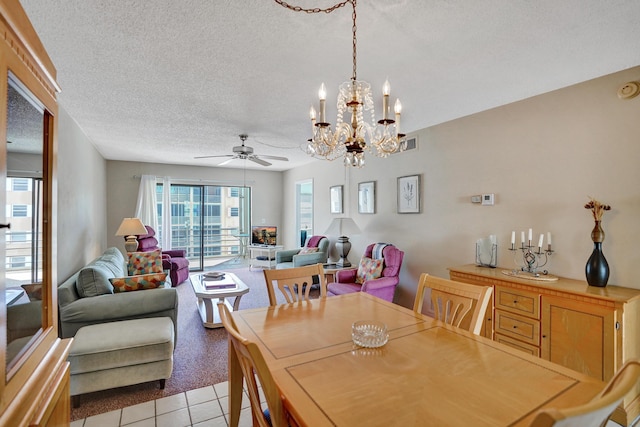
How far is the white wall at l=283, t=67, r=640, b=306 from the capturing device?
7.42ft

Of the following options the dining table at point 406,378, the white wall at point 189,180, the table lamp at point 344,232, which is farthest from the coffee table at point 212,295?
the white wall at point 189,180

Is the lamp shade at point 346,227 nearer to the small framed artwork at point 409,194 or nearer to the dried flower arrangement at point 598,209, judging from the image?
the small framed artwork at point 409,194

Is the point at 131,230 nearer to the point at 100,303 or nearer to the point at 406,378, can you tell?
the point at 100,303

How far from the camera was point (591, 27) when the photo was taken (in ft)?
5.68

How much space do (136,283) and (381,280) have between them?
2.60 m

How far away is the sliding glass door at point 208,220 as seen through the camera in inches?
276

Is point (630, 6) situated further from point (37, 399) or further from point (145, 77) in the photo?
point (145, 77)

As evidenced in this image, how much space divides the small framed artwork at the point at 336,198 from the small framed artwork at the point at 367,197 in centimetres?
59

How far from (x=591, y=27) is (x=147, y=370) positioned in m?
3.80

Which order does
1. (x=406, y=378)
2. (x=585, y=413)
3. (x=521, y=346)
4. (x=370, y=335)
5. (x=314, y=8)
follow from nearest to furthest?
(x=585, y=413) < (x=406, y=378) < (x=370, y=335) < (x=314, y=8) < (x=521, y=346)

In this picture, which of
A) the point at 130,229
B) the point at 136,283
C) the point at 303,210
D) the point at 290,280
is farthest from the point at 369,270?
the point at 130,229

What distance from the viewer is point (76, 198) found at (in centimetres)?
373

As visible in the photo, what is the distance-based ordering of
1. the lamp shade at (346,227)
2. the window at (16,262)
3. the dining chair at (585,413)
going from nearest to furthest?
1. the dining chair at (585,413)
2. the window at (16,262)
3. the lamp shade at (346,227)

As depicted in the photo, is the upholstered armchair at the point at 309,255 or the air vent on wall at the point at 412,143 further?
the upholstered armchair at the point at 309,255
